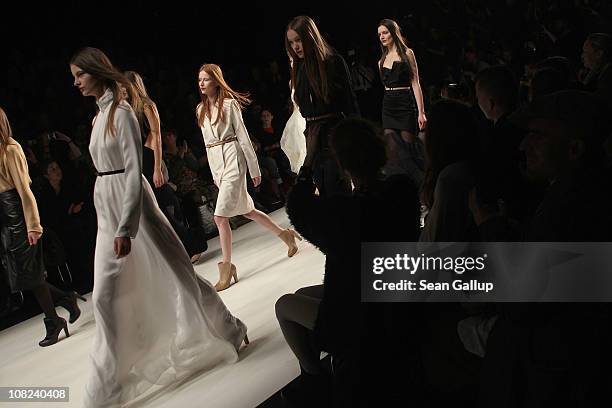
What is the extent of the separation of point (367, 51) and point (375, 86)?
363mm

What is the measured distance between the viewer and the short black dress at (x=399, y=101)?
213 inches

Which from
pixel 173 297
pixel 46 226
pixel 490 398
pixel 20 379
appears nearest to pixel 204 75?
pixel 46 226

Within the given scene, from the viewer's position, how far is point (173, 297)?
316cm

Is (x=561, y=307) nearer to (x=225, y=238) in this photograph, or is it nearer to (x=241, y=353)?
(x=241, y=353)

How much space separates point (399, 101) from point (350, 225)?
134 inches

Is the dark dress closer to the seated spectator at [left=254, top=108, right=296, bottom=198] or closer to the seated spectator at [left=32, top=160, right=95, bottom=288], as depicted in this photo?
the seated spectator at [left=32, top=160, right=95, bottom=288]

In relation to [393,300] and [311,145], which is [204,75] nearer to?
[311,145]

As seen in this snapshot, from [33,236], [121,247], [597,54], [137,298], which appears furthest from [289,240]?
[597,54]

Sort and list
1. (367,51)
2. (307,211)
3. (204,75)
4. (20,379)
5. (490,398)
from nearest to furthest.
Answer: (490,398), (307,211), (20,379), (204,75), (367,51)

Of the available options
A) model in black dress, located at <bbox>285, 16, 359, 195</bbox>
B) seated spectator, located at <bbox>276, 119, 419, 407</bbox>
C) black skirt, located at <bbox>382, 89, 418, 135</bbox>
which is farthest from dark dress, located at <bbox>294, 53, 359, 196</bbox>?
seated spectator, located at <bbox>276, 119, 419, 407</bbox>

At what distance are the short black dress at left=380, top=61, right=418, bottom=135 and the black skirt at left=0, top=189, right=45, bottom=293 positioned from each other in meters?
2.72

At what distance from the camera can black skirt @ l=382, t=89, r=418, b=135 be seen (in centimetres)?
544

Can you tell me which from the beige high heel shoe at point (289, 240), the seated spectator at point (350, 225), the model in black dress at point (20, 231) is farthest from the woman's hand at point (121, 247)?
the beige high heel shoe at point (289, 240)

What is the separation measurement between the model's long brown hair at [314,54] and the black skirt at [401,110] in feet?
5.08
